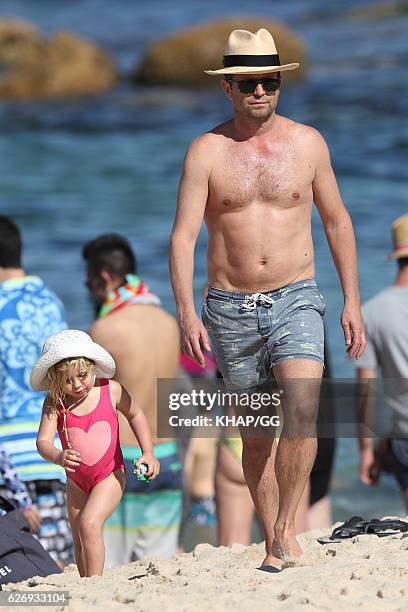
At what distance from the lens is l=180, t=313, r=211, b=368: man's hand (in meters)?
5.31

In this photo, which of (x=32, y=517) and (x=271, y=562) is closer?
(x=271, y=562)

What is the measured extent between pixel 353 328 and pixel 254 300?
403 mm

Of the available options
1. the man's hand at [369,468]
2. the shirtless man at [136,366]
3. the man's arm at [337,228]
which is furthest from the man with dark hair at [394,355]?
the man's arm at [337,228]

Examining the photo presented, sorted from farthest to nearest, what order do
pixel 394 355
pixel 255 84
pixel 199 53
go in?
1. pixel 199 53
2. pixel 394 355
3. pixel 255 84

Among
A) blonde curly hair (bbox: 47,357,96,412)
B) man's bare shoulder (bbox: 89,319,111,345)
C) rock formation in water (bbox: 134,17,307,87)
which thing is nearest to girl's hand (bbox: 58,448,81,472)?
blonde curly hair (bbox: 47,357,96,412)

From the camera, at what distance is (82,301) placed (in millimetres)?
15898

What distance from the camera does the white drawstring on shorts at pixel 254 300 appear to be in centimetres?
554

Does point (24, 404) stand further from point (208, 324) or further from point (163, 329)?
point (208, 324)

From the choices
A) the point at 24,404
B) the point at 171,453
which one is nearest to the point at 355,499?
the point at 171,453

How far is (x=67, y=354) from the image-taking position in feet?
17.2

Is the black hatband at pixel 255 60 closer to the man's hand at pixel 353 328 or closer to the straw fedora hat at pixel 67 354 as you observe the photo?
the man's hand at pixel 353 328

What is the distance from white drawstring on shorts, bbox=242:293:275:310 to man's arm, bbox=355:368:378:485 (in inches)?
69.8

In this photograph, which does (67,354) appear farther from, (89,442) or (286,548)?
(286,548)

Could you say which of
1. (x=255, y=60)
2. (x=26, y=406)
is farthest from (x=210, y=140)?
(x=26, y=406)
